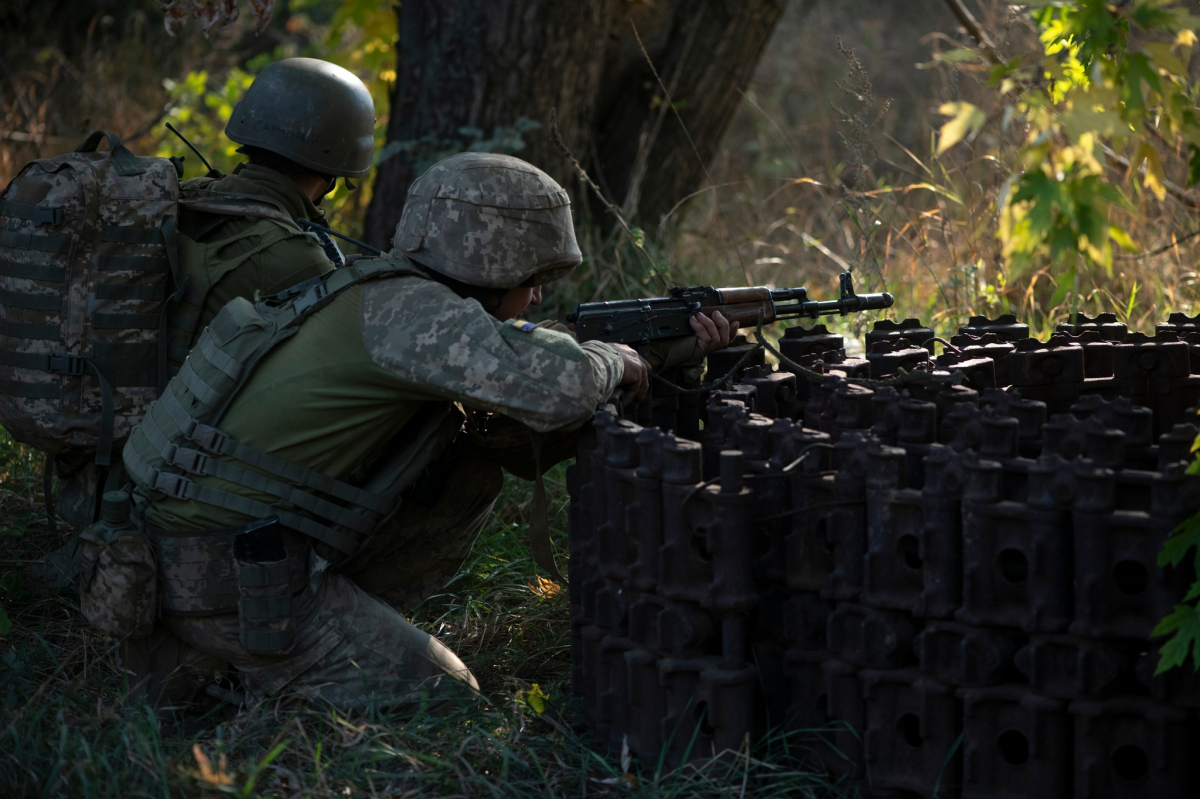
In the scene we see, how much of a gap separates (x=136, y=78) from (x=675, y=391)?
37.4ft

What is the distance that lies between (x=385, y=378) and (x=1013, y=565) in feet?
5.97

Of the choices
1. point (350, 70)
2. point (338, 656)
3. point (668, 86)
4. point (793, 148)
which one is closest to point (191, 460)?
point (338, 656)

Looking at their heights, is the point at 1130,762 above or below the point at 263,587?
below

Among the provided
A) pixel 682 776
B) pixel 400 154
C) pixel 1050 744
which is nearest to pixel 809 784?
pixel 682 776

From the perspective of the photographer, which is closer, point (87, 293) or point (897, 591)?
point (897, 591)

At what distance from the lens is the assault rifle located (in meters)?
3.84

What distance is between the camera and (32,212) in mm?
4055

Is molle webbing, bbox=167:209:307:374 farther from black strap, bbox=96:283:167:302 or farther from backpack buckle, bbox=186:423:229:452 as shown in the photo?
backpack buckle, bbox=186:423:229:452

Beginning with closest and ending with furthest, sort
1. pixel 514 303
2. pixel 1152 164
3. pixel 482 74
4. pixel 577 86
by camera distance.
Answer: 1. pixel 1152 164
2. pixel 514 303
3. pixel 482 74
4. pixel 577 86

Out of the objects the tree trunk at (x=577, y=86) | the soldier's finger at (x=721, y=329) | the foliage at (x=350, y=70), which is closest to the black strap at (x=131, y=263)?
the soldier's finger at (x=721, y=329)

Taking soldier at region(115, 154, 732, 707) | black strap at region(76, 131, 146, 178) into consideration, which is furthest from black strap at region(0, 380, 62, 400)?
black strap at region(76, 131, 146, 178)

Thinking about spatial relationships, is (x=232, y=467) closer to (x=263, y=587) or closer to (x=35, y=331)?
(x=263, y=587)

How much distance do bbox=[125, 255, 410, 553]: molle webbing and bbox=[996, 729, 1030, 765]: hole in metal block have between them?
1.97 metres

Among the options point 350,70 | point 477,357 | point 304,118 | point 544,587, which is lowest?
point 544,587
